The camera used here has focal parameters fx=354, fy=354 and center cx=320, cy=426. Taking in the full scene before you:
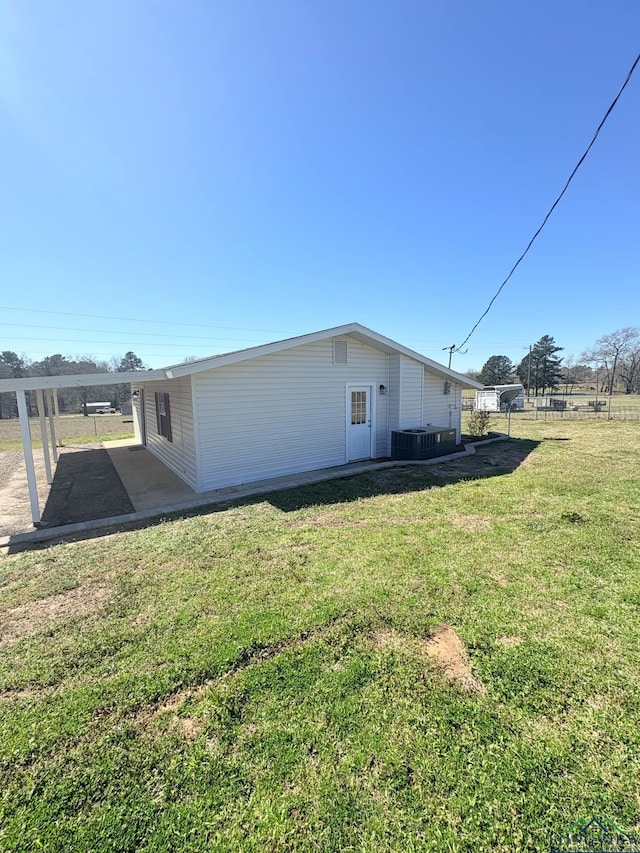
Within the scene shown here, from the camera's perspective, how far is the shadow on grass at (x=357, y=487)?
570 centimetres

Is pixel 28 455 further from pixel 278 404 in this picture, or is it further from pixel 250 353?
pixel 278 404

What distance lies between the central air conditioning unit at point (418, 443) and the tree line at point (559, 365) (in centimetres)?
4366

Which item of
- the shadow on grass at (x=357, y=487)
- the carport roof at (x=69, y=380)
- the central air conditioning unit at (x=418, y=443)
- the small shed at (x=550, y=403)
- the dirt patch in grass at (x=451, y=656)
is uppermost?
the carport roof at (x=69, y=380)

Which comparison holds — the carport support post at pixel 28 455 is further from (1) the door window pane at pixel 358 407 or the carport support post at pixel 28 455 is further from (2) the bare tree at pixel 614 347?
(2) the bare tree at pixel 614 347

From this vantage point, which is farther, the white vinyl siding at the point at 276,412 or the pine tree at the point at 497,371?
the pine tree at the point at 497,371

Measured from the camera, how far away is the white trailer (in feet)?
96.6

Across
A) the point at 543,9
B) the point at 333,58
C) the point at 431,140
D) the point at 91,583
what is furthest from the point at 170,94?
the point at 91,583

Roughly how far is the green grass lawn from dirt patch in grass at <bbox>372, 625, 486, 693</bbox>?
22 millimetres

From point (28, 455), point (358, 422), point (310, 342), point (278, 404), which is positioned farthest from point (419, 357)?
point (28, 455)

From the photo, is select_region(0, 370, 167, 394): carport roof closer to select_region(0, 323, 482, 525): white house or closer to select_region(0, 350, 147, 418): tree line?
select_region(0, 323, 482, 525): white house

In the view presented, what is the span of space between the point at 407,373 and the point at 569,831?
31.8 feet

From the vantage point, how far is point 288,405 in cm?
834

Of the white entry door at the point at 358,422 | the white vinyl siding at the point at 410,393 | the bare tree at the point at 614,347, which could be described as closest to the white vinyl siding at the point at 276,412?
the white entry door at the point at 358,422

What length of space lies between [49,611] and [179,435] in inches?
211
